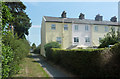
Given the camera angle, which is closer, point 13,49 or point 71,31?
point 13,49

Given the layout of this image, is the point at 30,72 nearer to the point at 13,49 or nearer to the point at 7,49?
the point at 13,49

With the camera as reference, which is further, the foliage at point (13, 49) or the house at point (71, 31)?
the house at point (71, 31)

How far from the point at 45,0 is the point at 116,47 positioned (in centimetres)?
370

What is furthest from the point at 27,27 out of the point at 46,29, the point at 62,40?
the point at 62,40

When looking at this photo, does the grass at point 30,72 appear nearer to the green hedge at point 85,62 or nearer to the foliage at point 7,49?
the foliage at point 7,49

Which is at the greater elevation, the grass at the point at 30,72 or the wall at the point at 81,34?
the wall at the point at 81,34

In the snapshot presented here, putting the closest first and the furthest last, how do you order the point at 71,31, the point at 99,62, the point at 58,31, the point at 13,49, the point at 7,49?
the point at 7,49, the point at 13,49, the point at 99,62, the point at 58,31, the point at 71,31

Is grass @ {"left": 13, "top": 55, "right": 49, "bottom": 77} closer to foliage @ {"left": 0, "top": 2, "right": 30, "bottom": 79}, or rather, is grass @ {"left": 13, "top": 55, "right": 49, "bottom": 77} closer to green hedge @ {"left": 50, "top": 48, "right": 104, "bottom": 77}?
foliage @ {"left": 0, "top": 2, "right": 30, "bottom": 79}

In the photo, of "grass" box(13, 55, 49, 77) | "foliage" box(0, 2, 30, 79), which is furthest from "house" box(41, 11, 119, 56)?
"foliage" box(0, 2, 30, 79)

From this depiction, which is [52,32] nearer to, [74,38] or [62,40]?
[62,40]

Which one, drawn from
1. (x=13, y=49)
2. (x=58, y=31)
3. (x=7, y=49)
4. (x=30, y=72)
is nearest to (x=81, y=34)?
(x=58, y=31)

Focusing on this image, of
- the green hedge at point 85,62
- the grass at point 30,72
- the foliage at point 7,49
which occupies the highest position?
the foliage at point 7,49

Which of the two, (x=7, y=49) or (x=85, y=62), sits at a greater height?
(x=7, y=49)

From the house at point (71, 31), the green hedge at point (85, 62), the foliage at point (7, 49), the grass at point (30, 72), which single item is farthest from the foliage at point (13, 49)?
the house at point (71, 31)
